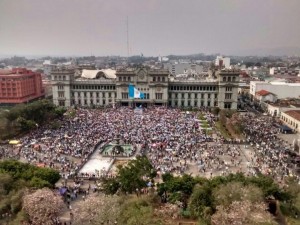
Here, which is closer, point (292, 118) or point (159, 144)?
point (159, 144)

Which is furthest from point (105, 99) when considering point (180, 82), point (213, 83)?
point (213, 83)

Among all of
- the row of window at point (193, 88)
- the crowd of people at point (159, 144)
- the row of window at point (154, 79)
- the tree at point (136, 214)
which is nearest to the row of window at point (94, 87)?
the row of window at point (154, 79)

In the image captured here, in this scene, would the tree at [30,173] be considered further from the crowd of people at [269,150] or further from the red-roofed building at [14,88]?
the red-roofed building at [14,88]

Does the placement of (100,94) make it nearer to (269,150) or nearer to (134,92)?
(134,92)

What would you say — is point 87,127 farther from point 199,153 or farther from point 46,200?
point 46,200

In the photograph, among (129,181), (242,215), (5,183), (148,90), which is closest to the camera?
(242,215)

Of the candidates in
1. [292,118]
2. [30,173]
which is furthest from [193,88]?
[30,173]
